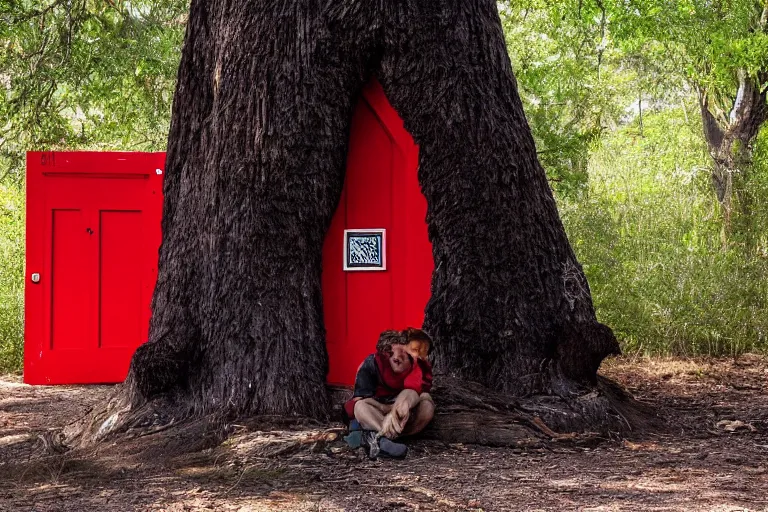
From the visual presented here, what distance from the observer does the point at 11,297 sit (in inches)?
433

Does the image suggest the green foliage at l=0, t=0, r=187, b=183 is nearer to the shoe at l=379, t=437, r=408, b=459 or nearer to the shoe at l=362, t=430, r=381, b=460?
the shoe at l=362, t=430, r=381, b=460

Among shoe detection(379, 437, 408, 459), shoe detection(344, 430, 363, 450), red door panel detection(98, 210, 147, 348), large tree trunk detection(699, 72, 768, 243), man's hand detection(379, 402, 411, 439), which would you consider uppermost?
large tree trunk detection(699, 72, 768, 243)

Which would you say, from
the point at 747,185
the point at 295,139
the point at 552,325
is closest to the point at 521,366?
the point at 552,325

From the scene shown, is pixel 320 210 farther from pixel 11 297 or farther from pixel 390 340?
pixel 11 297

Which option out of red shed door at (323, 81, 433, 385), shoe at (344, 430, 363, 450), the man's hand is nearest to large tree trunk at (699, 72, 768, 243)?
red shed door at (323, 81, 433, 385)

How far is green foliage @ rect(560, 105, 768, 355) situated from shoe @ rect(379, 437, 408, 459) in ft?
16.6

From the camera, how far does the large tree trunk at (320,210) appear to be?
580 centimetres

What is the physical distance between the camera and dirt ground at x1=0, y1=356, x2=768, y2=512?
4.42 m

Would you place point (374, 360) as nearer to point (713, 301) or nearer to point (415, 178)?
point (415, 178)

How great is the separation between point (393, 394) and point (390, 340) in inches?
13.4

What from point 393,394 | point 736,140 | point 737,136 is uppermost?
point 737,136

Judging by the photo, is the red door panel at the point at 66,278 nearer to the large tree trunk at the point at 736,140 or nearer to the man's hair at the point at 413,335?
the man's hair at the point at 413,335

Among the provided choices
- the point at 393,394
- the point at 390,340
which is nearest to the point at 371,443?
the point at 393,394

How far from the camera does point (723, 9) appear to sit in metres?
13.0
